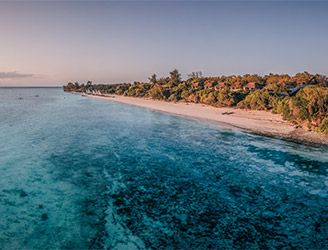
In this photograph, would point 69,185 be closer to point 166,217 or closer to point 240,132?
point 166,217

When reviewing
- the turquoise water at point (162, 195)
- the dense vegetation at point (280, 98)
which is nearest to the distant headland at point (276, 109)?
the dense vegetation at point (280, 98)

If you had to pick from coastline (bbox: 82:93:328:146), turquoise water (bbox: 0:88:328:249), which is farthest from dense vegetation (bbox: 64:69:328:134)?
turquoise water (bbox: 0:88:328:249)

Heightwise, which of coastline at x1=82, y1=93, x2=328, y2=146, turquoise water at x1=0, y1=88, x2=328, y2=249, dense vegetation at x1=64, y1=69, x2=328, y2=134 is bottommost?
turquoise water at x1=0, y1=88, x2=328, y2=249

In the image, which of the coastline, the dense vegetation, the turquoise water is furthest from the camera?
the dense vegetation

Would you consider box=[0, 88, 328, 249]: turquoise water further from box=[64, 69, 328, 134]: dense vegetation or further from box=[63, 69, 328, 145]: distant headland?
box=[64, 69, 328, 134]: dense vegetation

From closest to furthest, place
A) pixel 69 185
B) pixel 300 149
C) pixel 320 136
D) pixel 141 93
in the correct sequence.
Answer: pixel 69 185 < pixel 300 149 < pixel 320 136 < pixel 141 93

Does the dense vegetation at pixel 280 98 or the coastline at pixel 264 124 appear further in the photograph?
the dense vegetation at pixel 280 98

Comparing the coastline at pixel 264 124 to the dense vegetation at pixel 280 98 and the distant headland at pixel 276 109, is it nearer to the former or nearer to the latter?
the distant headland at pixel 276 109

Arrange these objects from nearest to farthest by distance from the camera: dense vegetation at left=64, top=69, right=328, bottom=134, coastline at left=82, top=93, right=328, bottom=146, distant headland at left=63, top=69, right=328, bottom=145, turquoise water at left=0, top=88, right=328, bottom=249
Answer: turquoise water at left=0, top=88, right=328, bottom=249 → coastline at left=82, top=93, right=328, bottom=146 → distant headland at left=63, top=69, right=328, bottom=145 → dense vegetation at left=64, top=69, right=328, bottom=134

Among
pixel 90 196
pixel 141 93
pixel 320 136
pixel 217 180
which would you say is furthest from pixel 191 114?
pixel 141 93
